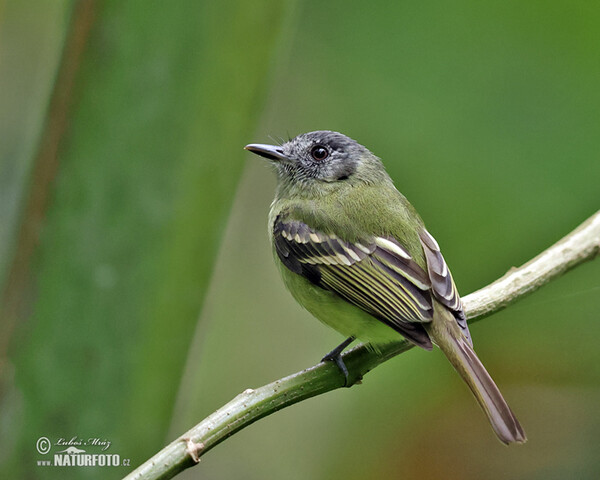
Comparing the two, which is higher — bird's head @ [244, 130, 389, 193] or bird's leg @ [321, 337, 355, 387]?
bird's head @ [244, 130, 389, 193]

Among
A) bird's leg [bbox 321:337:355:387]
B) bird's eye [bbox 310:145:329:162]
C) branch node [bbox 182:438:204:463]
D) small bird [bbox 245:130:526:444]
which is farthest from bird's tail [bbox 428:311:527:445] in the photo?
bird's eye [bbox 310:145:329:162]

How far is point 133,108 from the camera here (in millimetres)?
2008

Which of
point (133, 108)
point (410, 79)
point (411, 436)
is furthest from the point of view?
point (410, 79)

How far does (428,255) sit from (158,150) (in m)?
1.17

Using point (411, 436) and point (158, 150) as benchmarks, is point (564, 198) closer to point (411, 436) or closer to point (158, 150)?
point (411, 436)

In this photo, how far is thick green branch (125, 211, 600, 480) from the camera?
167 centimetres

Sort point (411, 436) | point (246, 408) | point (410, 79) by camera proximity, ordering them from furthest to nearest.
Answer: point (410, 79), point (411, 436), point (246, 408)

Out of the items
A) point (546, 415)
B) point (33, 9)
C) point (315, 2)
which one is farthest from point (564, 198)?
point (33, 9)

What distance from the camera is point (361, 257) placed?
105 inches

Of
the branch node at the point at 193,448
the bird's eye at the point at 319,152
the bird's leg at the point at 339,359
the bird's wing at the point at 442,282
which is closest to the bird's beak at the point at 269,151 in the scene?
the bird's eye at the point at 319,152

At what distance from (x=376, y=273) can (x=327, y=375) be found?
1.63 feet

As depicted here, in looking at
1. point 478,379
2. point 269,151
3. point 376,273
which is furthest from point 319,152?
point 478,379

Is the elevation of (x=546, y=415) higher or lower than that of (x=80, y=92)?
lower

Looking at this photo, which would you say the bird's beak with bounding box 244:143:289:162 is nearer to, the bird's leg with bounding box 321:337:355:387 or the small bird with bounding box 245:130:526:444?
the small bird with bounding box 245:130:526:444
